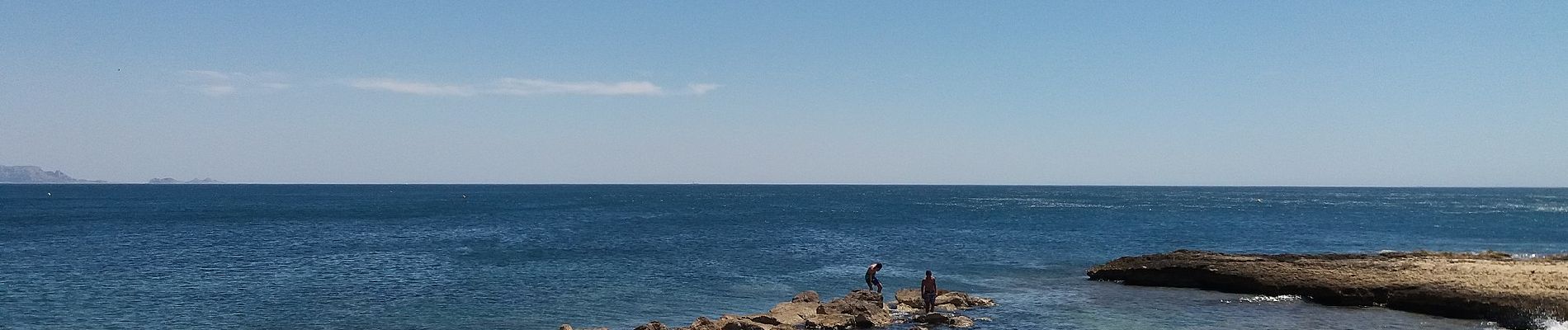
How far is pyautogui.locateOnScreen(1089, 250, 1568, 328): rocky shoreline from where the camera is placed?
2945 centimetres

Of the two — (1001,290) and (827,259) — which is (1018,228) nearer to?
(827,259)

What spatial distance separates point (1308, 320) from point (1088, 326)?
724 centimetres

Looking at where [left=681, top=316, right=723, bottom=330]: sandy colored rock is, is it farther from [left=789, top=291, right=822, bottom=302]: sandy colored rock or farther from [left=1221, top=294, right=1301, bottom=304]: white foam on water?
[left=1221, top=294, right=1301, bottom=304]: white foam on water

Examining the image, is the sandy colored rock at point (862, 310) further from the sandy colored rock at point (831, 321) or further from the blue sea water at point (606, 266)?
the blue sea water at point (606, 266)

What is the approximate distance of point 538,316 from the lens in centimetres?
3297

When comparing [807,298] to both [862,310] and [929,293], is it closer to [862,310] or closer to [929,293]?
[862,310]

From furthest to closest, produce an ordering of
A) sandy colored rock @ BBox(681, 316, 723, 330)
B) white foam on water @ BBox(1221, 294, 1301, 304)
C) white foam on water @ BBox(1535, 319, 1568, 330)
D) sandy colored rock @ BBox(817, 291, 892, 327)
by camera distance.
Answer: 1. white foam on water @ BBox(1221, 294, 1301, 304)
2. sandy colored rock @ BBox(817, 291, 892, 327)
3. sandy colored rock @ BBox(681, 316, 723, 330)
4. white foam on water @ BBox(1535, 319, 1568, 330)

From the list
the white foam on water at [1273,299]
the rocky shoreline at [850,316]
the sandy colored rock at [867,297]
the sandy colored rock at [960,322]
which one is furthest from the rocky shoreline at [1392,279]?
the sandy colored rock at [960,322]

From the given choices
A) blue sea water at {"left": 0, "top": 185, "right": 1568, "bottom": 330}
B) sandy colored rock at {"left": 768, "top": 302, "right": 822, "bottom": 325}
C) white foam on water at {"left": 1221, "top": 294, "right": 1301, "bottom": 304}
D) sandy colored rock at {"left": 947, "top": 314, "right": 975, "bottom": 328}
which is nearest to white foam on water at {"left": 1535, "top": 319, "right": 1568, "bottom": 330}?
blue sea water at {"left": 0, "top": 185, "right": 1568, "bottom": 330}

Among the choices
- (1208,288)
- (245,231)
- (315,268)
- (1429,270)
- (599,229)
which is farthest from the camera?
(599,229)

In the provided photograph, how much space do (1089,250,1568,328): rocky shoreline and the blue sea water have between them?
3.94 feet

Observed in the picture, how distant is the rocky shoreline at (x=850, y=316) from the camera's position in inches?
1119

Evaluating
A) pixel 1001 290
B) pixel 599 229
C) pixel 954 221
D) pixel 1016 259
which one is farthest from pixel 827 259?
pixel 954 221

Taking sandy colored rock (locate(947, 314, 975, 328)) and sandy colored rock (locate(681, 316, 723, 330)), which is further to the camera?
sandy colored rock (locate(947, 314, 975, 328))
